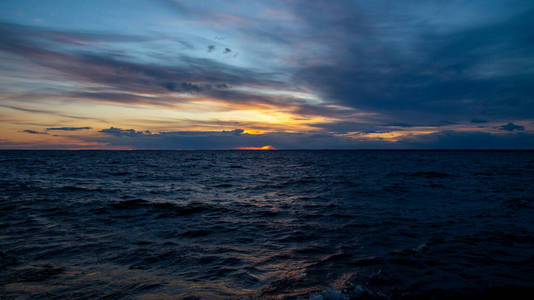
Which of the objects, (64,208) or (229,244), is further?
(64,208)

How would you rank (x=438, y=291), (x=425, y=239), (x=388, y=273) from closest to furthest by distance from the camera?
(x=438, y=291)
(x=388, y=273)
(x=425, y=239)

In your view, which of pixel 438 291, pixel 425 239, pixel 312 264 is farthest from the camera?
pixel 425 239

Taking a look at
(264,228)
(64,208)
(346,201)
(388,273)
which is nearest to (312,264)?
(388,273)

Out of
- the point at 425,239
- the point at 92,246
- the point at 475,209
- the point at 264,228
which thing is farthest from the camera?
the point at 475,209

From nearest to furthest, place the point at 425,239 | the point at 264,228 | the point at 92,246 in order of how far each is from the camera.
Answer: the point at 92,246, the point at 425,239, the point at 264,228

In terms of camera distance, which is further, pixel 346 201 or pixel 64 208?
pixel 346 201

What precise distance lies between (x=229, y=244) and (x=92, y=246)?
409cm

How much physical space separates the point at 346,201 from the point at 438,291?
37.2ft

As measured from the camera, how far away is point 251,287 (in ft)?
20.2

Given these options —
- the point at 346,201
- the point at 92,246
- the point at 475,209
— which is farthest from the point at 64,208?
the point at 475,209

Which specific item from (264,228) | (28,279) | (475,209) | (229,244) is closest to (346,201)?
(475,209)

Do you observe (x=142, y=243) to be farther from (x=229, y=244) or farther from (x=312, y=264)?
(x=312, y=264)

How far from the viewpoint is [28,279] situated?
638 centimetres

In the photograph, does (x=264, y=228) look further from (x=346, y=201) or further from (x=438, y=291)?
(x=346, y=201)
